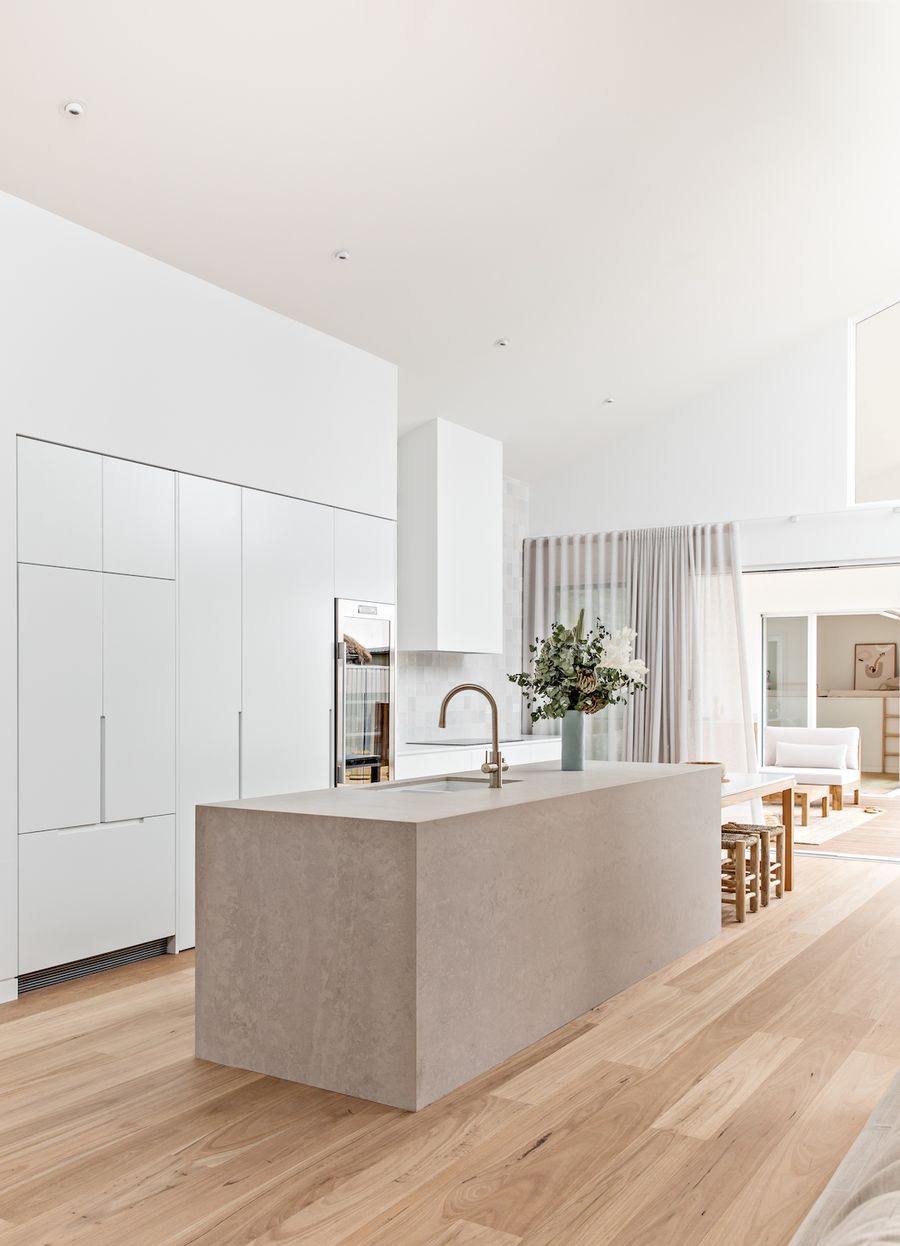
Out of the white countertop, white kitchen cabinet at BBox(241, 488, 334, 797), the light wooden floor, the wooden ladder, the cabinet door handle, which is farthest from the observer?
the wooden ladder

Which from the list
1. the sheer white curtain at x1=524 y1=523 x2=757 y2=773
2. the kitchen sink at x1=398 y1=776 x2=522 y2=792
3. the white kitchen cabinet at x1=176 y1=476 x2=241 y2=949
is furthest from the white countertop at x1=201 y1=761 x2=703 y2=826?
the sheer white curtain at x1=524 y1=523 x2=757 y2=773

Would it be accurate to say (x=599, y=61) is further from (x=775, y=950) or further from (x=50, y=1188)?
(x=50, y=1188)

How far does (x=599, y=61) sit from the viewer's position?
392 centimetres

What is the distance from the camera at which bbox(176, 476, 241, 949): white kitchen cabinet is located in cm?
446

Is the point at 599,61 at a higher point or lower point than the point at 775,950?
higher

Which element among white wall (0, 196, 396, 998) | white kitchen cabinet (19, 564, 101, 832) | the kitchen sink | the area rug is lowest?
the area rug

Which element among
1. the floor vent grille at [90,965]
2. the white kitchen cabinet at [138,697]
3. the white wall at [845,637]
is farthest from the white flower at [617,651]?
the white wall at [845,637]

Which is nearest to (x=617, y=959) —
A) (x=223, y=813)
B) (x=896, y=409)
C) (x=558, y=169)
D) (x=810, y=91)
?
(x=223, y=813)

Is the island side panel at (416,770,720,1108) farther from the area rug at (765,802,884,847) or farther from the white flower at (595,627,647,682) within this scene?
the area rug at (765,802,884,847)

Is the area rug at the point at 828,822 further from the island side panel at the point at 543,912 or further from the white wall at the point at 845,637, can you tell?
the island side panel at the point at 543,912

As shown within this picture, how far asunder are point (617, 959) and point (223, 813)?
1588 mm

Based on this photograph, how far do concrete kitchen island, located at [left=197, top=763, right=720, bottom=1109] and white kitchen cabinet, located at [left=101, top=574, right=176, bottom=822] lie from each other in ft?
3.66

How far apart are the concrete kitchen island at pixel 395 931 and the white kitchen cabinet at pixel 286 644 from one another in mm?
1322

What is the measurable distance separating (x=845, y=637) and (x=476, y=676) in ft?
14.1
